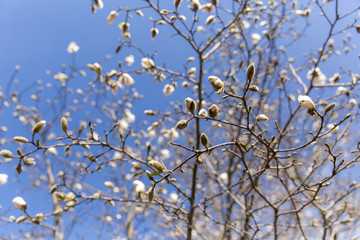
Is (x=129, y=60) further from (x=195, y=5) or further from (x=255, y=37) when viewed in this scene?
(x=255, y=37)

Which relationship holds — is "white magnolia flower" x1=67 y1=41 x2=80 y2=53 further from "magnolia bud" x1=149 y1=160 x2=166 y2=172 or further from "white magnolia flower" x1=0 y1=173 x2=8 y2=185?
"magnolia bud" x1=149 y1=160 x2=166 y2=172

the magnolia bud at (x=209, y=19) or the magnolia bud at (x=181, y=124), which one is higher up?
the magnolia bud at (x=209, y=19)

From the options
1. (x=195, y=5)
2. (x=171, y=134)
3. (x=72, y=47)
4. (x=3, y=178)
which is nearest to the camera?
(x=3, y=178)

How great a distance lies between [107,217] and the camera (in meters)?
4.59

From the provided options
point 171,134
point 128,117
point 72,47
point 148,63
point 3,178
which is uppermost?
point 72,47

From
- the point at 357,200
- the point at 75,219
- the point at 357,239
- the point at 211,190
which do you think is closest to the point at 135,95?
the point at 211,190

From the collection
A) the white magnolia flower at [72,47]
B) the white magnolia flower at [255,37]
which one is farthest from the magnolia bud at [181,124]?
the white magnolia flower at [72,47]

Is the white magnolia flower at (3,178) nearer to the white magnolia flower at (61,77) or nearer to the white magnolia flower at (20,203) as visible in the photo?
the white magnolia flower at (20,203)

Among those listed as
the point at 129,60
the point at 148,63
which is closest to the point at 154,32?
the point at 148,63

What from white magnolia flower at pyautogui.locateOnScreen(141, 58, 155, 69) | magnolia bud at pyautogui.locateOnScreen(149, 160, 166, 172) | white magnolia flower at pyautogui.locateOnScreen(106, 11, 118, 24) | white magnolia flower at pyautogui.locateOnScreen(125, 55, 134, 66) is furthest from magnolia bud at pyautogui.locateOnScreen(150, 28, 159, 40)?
magnolia bud at pyautogui.locateOnScreen(149, 160, 166, 172)

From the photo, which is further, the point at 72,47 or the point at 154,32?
the point at 72,47

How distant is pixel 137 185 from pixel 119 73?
38.6 inches

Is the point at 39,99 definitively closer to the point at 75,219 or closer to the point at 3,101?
the point at 3,101

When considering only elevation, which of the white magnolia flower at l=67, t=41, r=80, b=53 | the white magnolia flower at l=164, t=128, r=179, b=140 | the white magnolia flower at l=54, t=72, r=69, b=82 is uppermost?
the white magnolia flower at l=67, t=41, r=80, b=53
